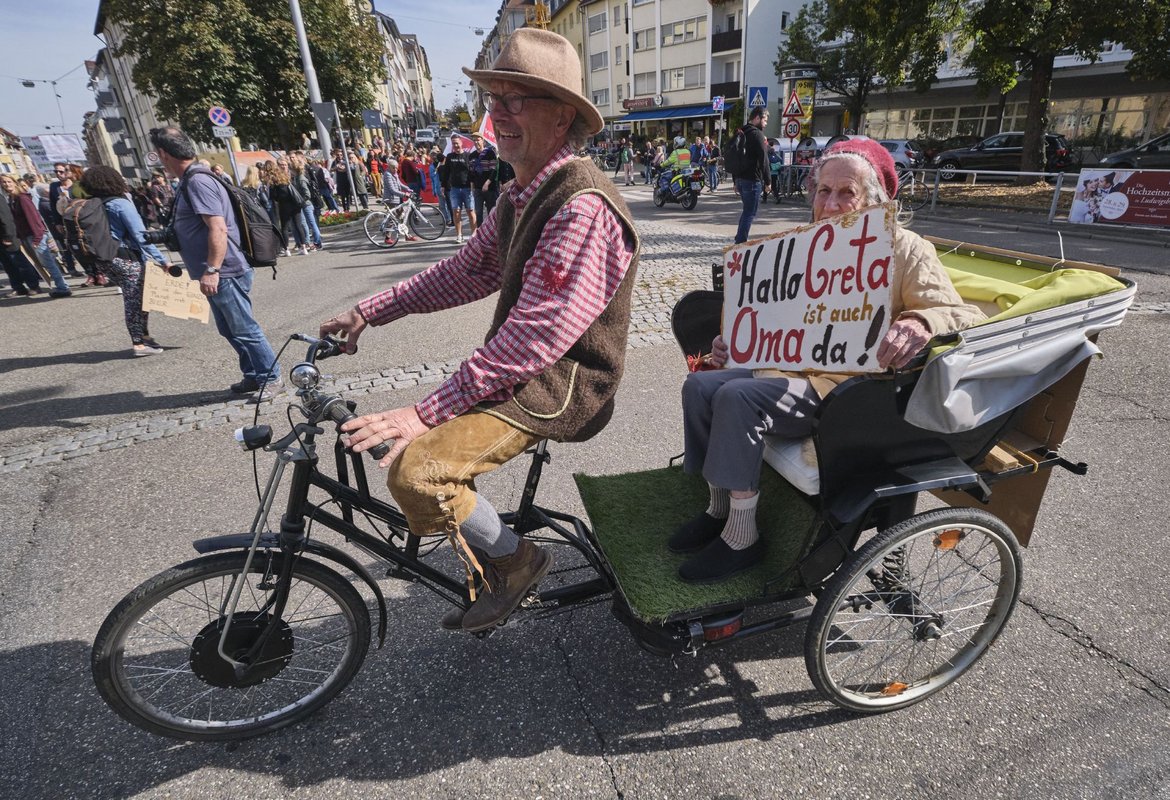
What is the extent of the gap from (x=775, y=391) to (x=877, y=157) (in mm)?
1010

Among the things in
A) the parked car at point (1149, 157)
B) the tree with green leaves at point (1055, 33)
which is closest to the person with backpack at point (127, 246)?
the tree with green leaves at point (1055, 33)

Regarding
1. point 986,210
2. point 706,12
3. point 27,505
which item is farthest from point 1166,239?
point 706,12

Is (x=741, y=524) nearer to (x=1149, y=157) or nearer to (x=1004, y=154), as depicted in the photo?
(x=1149, y=157)

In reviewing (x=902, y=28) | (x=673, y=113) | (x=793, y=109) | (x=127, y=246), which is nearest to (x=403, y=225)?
(x=127, y=246)

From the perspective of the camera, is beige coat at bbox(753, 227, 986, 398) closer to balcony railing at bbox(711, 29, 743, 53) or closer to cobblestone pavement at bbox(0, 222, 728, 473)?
cobblestone pavement at bbox(0, 222, 728, 473)

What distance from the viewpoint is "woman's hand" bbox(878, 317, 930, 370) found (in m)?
1.73

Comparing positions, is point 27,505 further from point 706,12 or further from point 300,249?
A: point 706,12

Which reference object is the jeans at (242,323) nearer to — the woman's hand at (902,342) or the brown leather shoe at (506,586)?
the brown leather shoe at (506,586)

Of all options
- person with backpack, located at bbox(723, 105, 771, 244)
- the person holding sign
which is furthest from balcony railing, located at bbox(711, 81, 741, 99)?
the person holding sign

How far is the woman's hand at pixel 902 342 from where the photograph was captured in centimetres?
173

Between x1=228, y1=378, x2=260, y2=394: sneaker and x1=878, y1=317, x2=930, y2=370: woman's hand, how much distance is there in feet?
16.4

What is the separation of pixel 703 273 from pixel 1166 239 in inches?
297

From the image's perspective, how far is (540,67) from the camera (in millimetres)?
1740

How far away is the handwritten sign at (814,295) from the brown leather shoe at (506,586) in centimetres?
107
